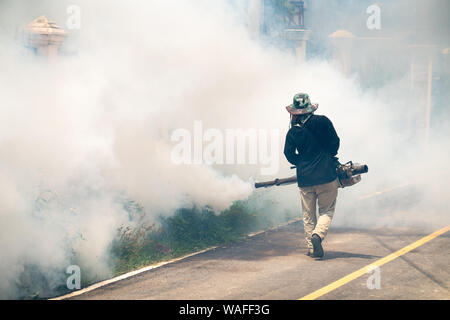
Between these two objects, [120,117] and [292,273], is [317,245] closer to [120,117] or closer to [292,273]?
[292,273]

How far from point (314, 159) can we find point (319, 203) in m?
0.54

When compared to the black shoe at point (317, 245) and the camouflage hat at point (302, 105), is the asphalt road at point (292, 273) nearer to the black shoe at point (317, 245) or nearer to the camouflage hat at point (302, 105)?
the black shoe at point (317, 245)

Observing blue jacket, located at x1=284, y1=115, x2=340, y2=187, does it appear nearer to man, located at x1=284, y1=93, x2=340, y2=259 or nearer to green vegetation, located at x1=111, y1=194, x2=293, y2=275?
man, located at x1=284, y1=93, x2=340, y2=259

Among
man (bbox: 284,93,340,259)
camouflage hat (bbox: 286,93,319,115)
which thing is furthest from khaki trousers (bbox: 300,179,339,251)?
camouflage hat (bbox: 286,93,319,115)

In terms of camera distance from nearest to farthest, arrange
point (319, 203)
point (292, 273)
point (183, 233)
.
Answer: point (292, 273) → point (319, 203) → point (183, 233)

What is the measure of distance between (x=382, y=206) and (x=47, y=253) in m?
6.22

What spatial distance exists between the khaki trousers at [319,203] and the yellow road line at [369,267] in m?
0.75

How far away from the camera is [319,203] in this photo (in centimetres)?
793

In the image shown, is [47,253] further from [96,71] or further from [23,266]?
[96,71]

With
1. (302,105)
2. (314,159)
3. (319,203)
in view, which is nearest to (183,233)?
(319,203)

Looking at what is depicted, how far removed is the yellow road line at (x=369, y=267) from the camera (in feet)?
20.6

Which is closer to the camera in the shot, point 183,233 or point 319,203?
point 319,203
